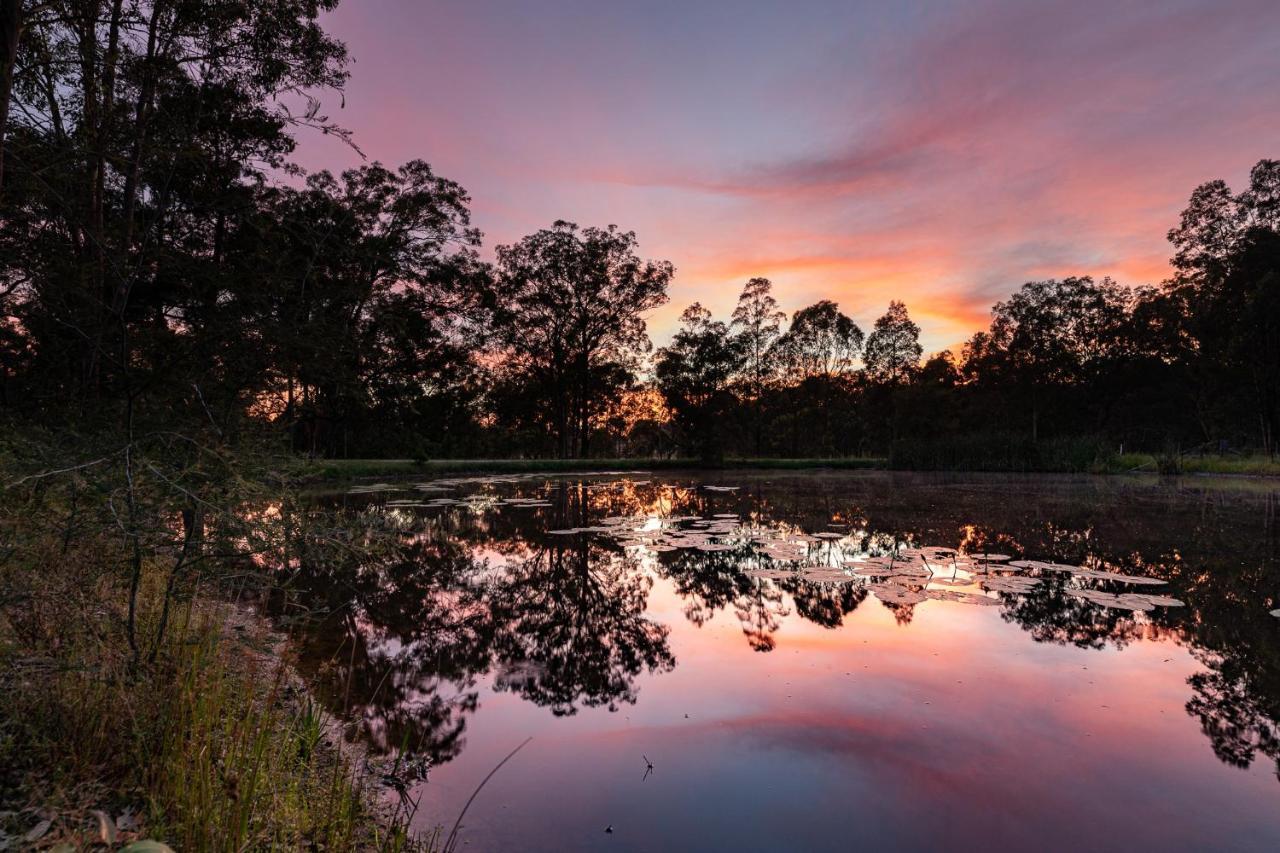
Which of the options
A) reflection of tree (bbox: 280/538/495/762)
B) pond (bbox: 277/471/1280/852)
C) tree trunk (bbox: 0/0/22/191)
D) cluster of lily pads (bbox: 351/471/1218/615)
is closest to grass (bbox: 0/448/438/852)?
reflection of tree (bbox: 280/538/495/762)

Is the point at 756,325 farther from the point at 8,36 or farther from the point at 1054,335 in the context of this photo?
the point at 8,36

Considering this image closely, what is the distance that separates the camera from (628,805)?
3.10 meters

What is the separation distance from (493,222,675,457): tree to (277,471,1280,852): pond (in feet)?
121

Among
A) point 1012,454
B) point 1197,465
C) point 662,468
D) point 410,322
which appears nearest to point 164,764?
point 410,322

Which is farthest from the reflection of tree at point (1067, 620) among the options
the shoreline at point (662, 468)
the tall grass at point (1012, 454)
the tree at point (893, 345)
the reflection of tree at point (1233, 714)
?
the tree at point (893, 345)

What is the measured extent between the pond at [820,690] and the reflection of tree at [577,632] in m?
0.04

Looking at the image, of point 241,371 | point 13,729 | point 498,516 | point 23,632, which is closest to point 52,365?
point 241,371

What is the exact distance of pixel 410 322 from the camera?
76.8ft

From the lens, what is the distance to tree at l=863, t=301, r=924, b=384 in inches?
2406

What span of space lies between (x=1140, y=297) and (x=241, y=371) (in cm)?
7549

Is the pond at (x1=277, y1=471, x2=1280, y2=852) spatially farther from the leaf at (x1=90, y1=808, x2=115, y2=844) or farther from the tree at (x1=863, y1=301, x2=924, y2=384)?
the tree at (x1=863, y1=301, x2=924, y2=384)

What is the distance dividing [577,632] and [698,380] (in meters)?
43.6

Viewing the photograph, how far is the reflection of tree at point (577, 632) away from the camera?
186 inches

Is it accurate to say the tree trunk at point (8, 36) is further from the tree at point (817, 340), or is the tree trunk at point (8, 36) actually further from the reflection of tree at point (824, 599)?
the tree at point (817, 340)
